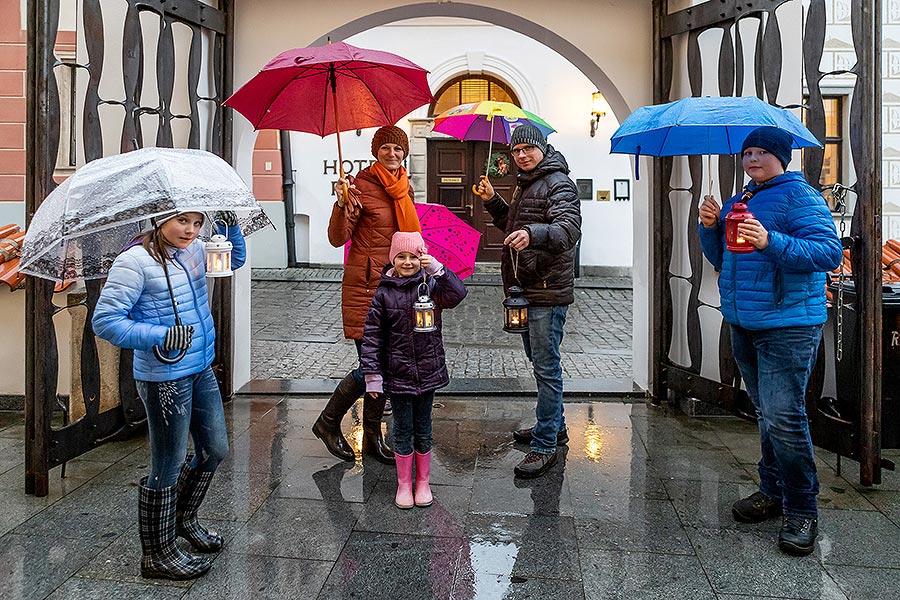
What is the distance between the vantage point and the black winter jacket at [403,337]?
3992 millimetres

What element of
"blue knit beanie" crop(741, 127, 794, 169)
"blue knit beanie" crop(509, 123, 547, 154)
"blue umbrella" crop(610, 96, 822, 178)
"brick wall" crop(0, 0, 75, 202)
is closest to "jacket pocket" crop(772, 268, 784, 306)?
"blue knit beanie" crop(741, 127, 794, 169)

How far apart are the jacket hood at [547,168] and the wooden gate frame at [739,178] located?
1.51m

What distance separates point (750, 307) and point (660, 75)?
3.13 m

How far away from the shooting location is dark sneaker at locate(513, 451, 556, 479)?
457cm

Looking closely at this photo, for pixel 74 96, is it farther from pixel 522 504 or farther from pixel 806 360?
pixel 806 360

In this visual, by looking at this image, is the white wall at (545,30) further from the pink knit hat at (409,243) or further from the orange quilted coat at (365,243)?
the pink knit hat at (409,243)

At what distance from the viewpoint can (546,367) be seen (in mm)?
4652

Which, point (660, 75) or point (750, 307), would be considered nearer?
point (750, 307)

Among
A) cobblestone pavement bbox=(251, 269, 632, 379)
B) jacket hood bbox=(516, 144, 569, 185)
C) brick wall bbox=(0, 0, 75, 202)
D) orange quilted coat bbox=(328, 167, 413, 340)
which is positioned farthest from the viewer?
brick wall bbox=(0, 0, 75, 202)

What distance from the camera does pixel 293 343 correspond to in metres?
9.20

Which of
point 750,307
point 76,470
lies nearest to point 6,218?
point 76,470

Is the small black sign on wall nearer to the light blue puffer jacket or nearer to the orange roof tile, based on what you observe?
the orange roof tile

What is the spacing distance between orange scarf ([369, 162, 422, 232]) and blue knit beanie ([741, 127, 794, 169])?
6.41 ft

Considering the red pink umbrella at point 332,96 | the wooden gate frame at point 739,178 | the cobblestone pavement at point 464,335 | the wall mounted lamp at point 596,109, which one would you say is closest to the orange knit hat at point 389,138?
the red pink umbrella at point 332,96
